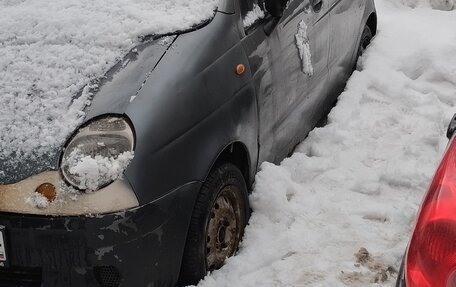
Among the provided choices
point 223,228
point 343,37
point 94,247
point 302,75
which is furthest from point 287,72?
point 94,247

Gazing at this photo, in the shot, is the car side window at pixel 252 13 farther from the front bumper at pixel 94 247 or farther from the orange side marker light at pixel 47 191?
the orange side marker light at pixel 47 191

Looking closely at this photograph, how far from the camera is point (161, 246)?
2.68 meters

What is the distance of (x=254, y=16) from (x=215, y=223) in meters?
1.14

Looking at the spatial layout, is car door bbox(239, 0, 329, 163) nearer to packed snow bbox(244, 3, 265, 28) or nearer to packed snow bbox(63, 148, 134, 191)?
packed snow bbox(244, 3, 265, 28)

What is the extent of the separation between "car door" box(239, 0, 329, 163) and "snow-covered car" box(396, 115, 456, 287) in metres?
1.69

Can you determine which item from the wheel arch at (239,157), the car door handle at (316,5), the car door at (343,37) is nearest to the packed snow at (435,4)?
the car door at (343,37)

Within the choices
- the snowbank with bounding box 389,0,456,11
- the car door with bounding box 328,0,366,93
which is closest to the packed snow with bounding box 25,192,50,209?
the car door with bounding box 328,0,366,93

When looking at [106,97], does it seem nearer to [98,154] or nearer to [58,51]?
[98,154]

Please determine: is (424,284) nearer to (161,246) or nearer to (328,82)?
(161,246)

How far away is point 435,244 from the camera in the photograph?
5.51 ft

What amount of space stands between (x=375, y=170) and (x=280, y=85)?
3.06 feet

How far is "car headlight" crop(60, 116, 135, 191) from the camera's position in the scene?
251 centimetres

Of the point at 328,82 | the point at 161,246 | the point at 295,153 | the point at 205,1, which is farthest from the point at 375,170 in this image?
the point at 161,246

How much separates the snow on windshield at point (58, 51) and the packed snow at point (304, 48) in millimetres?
819
